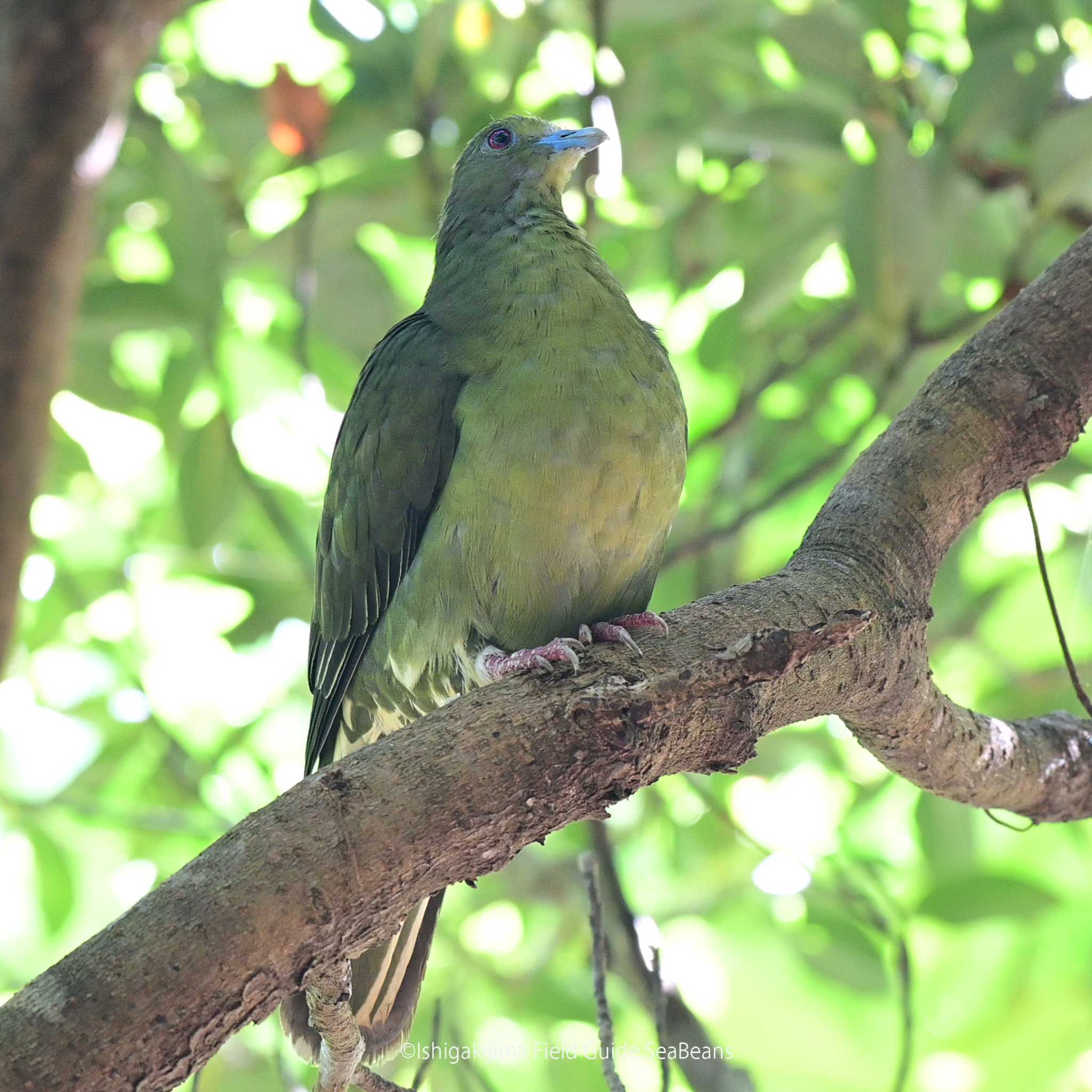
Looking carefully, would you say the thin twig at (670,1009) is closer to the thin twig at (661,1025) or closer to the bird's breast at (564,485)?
the thin twig at (661,1025)

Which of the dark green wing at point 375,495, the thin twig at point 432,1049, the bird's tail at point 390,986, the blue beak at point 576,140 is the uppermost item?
the blue beak at point 576,140

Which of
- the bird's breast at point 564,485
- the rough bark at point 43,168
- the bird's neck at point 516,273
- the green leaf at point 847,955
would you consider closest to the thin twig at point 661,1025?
the bird's breast at point 564,485

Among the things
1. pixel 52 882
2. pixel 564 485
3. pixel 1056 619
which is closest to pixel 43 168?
pixel 564 485

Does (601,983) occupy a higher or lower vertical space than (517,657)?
lower

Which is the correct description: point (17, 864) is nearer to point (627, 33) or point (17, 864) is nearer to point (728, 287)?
point (728, 287)

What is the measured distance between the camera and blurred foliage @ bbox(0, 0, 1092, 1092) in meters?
3.37

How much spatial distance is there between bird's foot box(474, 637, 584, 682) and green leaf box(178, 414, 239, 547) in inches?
54.1

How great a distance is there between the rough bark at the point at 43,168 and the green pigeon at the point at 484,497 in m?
0.82

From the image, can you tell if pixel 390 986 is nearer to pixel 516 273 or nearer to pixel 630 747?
pixel 630 747

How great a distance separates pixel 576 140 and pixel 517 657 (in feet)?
5.43

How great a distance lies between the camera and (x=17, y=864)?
4.45 meters

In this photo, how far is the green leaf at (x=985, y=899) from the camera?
3248 mm

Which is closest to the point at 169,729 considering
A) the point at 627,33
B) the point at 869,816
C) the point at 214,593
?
the point at 214,593

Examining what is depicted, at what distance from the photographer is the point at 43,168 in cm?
313
